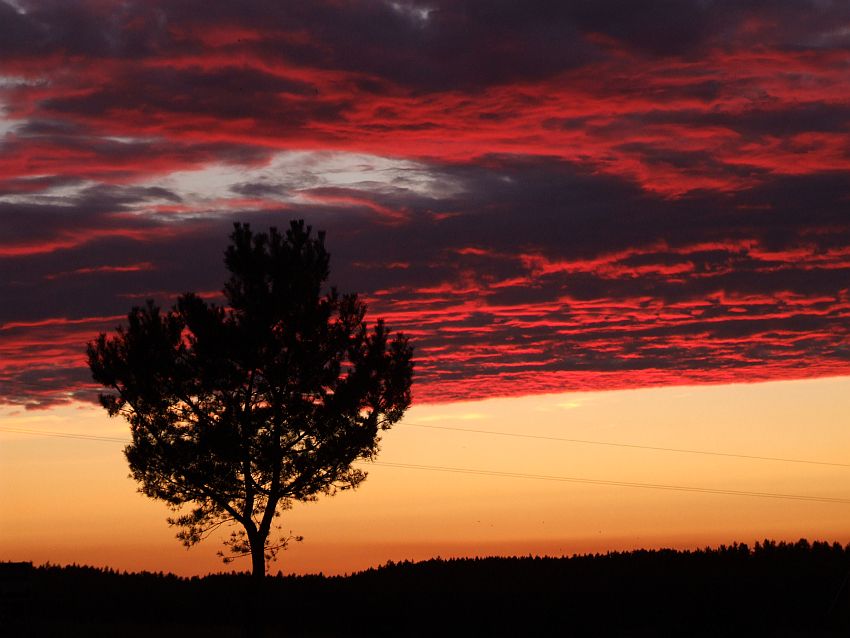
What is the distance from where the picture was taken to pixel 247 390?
38.2 m

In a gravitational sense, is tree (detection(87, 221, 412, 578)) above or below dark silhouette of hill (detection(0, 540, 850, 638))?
above

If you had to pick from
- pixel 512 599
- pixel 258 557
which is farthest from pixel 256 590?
pixel 512 599

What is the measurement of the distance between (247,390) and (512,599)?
49.4 feet

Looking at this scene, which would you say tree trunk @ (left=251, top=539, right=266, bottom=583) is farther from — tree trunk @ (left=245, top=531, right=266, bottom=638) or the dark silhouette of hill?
the dark silhouette of hill

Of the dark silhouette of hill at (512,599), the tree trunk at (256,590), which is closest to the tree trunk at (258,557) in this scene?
the tree trunk at (256,590)

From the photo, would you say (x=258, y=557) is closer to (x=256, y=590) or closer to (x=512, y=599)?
(x=256, y=590)

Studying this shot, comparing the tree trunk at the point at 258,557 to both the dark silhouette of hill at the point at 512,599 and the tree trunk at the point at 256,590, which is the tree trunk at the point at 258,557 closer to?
the tree trunk at the point at 256,590

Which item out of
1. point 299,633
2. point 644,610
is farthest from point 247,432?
point 644,610

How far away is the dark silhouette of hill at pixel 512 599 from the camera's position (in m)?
41.4

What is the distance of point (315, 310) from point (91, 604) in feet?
73.5

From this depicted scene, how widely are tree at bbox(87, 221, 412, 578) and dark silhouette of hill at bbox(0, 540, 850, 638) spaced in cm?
577

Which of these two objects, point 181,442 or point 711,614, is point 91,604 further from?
point 711,614

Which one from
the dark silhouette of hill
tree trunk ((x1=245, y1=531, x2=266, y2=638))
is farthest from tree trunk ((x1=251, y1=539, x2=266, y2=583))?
the dark silhouette of hill

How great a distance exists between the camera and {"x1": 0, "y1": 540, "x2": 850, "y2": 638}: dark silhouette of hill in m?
41.4
